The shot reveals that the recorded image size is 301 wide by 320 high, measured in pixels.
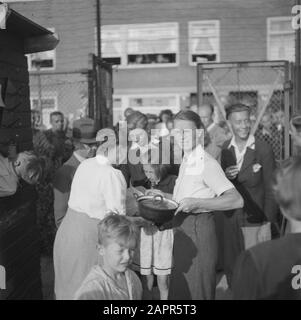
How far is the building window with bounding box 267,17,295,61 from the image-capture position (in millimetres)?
16578

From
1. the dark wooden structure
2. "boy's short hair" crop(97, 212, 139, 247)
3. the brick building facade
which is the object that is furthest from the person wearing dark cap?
the brick building facade

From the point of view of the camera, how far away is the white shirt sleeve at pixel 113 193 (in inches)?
118

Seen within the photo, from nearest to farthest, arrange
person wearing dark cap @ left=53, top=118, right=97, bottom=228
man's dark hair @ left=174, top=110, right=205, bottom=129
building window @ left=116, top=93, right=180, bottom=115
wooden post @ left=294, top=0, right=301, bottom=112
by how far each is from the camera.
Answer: man's dark hair @ left=174, top=110, right=205, bottom=129
person wearing dark cap @ left=53, top=118, right=97, bottom=228
wooden post @ left=294, top=0, right=301, bottom=112
building window @ left=116, top=93, right=180, bottom=115

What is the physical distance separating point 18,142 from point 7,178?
683 millimetres

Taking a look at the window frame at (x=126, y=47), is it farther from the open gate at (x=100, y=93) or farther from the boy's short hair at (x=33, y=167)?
the boy's short hair at (x=33, y=167)

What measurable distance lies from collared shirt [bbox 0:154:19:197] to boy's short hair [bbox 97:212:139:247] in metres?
1.04

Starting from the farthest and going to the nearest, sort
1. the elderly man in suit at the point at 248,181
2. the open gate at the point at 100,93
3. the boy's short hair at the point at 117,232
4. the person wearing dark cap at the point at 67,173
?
1. the open gate at the point at 100,93
2. the elderly man in suit at the point at 248,181
3. the person wearing dark cap at the point at 67,173
4. the boy's short hair at the point at 117,232

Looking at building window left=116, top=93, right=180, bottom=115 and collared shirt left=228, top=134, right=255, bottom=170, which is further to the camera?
building window left=116, top=93, right=180, bottom=115

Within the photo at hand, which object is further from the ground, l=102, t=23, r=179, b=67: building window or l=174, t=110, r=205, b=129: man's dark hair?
l=102, t=23, r=179, b=67: building window

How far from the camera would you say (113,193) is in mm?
3016

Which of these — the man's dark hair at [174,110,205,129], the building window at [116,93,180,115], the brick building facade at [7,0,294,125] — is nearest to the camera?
the man's dark hair at [174,110,205,129]

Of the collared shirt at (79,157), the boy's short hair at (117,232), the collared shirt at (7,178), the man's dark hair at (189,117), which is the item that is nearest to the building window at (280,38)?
the man's dark hair at (189,117)

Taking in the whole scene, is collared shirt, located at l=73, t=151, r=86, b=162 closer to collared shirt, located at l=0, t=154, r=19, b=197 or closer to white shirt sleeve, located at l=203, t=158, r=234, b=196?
collared shirt, located at l=0, t=154, r=19, b=197

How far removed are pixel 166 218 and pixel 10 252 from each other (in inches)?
56.6
